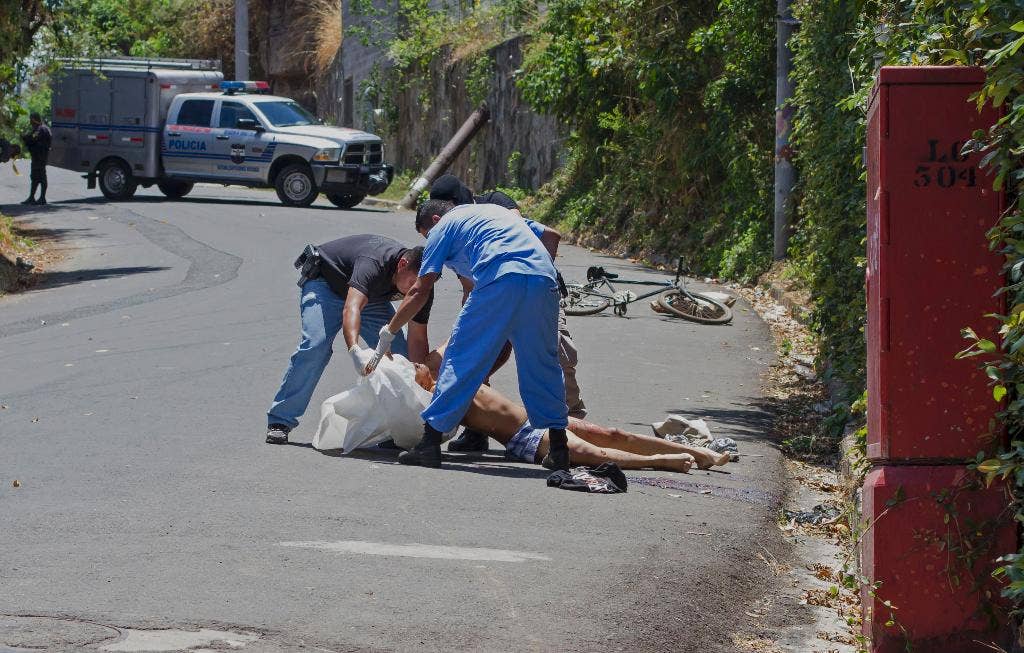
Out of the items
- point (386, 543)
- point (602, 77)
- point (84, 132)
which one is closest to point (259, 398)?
point (386, 543)

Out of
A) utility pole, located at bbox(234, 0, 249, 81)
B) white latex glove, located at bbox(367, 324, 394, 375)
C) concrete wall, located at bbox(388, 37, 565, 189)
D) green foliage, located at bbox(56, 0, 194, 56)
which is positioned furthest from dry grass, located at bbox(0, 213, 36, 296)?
green foliage, located at bbox(56, 0, 194, 56)

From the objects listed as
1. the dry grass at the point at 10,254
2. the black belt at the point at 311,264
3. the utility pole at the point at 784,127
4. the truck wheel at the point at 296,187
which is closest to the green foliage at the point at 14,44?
the dry grass at the point at 10,254

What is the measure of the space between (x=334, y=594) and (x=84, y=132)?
88.8 feet

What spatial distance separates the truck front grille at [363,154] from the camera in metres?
28.9

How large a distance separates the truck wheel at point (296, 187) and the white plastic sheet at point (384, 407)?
70.6 ft

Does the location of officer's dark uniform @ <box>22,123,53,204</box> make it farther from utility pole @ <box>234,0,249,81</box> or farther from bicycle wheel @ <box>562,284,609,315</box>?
bicycle wheel @ <box>562,284,609,315</box>

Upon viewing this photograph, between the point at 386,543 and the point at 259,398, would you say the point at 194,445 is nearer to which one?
the point at 259,398

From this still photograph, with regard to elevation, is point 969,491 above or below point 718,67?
below

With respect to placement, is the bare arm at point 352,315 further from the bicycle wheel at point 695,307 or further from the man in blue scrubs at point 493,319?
the bicycle wheel at point 695,307

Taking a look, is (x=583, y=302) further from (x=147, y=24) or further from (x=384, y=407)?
(x=147, y=24)

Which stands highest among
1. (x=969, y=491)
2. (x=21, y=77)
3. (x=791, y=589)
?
(x=21, y=77)

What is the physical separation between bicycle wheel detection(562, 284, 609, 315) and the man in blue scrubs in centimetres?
811

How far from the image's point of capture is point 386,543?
6.06 meters

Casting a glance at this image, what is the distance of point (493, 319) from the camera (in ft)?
24.6
